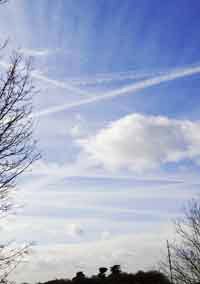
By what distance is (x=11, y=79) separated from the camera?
Result: 10047 millimetres

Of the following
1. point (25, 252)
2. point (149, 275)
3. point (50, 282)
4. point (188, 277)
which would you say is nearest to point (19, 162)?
point (25, 252)

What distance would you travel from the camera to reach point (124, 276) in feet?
143

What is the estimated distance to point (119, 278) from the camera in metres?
43.1

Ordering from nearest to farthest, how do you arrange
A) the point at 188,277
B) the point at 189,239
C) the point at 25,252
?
the point at 25,252
the point at 188,277
the point at 189,239

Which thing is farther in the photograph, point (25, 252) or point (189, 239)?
point (189, 239)

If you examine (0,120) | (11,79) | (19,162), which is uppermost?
(11,79)

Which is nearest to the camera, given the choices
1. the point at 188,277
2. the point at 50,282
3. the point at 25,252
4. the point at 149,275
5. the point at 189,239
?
the point at 25,252

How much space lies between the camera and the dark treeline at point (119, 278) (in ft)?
138

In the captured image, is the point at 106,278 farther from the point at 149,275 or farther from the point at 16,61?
the point at 16,61

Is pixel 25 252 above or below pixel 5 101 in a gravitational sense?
below

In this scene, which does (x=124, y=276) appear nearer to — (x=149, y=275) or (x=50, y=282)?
(x=149, y=275)

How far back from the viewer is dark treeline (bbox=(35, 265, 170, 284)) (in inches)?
1657

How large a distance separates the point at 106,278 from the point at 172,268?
2042 cm

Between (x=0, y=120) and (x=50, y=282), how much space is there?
135 feet
